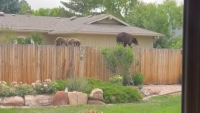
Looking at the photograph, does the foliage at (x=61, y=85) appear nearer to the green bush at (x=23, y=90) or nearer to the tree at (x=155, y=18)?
the green bush at (x=23, y=90)

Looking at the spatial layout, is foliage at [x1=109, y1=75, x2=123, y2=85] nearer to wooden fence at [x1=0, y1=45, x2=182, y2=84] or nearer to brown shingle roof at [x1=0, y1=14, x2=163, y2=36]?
wooden fence at [x1=0, y1=45, x2=182, y2=84]

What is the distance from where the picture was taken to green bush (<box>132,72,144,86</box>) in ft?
6.68

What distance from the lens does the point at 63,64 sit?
8.69 ft

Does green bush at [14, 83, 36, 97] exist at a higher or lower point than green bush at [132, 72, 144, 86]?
lower

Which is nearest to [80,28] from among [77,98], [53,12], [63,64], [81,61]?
[53,12]

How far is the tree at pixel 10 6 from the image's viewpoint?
4.05 feet

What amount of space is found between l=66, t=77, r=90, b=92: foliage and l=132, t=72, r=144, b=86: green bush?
291 millimetres

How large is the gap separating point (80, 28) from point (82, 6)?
38 centimetres

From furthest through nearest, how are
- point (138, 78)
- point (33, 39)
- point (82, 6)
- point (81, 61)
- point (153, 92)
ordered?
point (81, 61)
point (138, 78)
point (153, 92)
point (33, 39)
point (82, 6)

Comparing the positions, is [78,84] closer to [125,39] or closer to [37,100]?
[37,100]

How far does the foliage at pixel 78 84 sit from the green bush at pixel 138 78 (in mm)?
291

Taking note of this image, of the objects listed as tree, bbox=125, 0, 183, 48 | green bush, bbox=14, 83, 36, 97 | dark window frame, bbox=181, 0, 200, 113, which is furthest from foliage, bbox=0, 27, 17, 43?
dark window frame, bbox=181, 0, 200, 113

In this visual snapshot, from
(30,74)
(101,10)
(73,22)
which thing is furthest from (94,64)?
(101,10)

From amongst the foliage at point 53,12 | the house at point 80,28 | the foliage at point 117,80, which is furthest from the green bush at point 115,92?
the foliage at point 53,12
